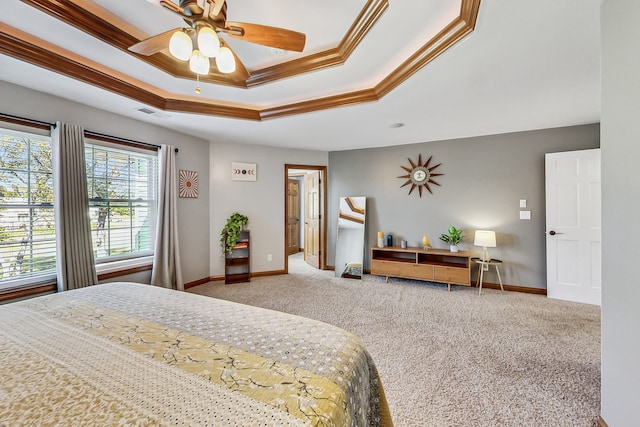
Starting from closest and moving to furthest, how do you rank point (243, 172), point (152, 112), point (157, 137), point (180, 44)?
point (180, 44) < point (152, 112) < point (157, 137) < point (243, 172)

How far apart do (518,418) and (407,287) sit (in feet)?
8.08

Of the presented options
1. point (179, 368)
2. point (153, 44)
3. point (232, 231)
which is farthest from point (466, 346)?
point (232, 231)

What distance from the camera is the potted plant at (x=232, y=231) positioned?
4102mm

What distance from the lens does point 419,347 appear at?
2287mm

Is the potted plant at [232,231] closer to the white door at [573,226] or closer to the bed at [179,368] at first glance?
the bed at [179,368]

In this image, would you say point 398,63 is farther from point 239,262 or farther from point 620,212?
point 239,262

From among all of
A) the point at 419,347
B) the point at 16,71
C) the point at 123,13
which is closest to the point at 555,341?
the point at 419,347

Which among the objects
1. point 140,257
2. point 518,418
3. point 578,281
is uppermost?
point 140,257

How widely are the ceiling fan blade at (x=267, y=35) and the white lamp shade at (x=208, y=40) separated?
125 millimetres

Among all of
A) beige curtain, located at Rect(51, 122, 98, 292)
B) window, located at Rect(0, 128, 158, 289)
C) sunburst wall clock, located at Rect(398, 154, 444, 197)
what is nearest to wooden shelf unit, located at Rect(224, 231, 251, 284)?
window, located at Rect(0, 128, 158, 289)

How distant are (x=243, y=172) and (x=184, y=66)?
2.19 metres

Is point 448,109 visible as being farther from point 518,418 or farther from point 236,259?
point 236,259

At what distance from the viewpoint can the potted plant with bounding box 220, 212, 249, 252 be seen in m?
4.10

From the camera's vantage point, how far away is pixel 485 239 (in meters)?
3.65
